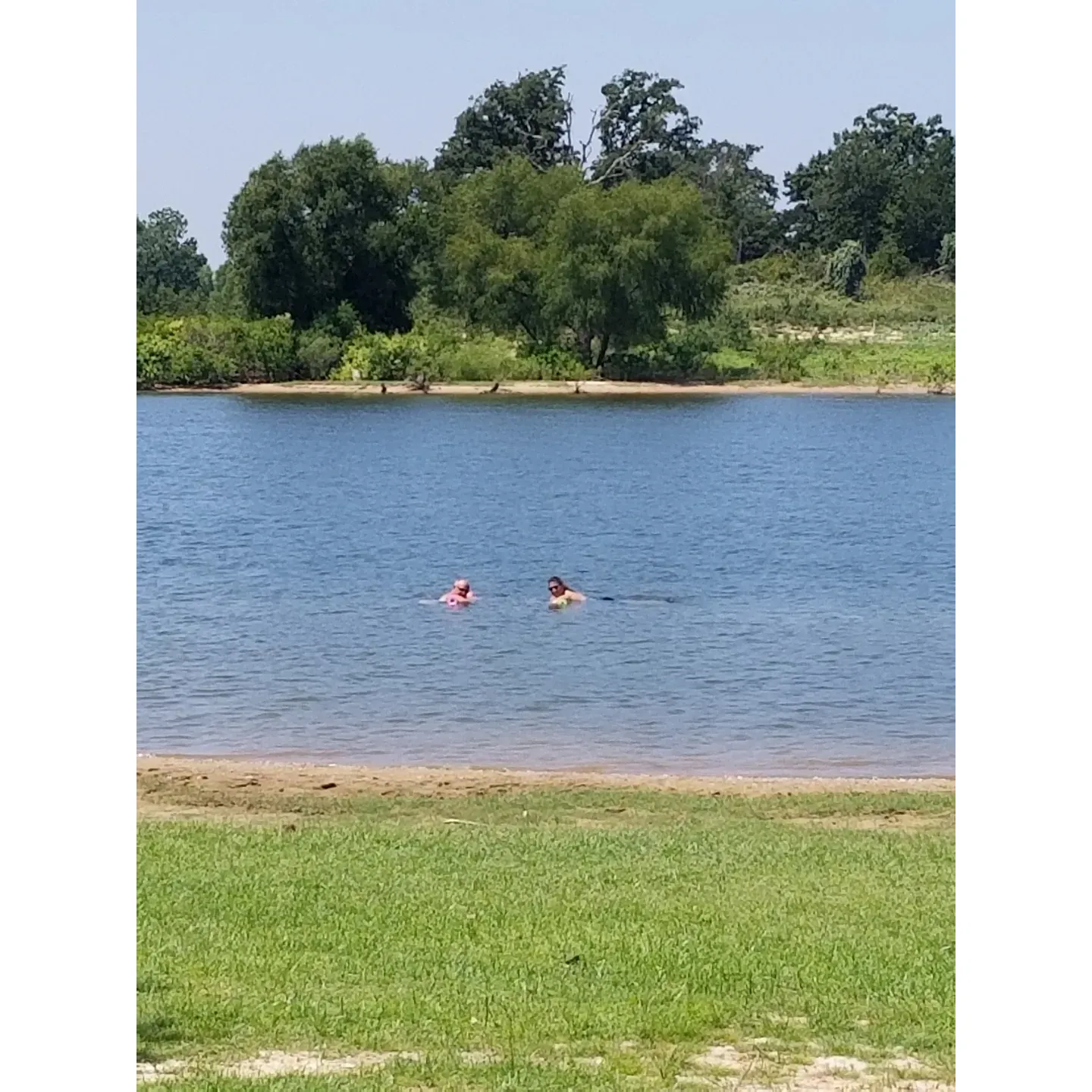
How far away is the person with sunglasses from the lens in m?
22.7

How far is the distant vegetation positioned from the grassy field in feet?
179

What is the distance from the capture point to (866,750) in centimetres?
1447

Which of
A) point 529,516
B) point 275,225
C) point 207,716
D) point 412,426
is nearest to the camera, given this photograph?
point 207,716

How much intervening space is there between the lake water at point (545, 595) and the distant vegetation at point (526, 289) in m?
13.4

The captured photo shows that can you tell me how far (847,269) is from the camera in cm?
7319

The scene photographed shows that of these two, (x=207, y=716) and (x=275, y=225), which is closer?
(x=207, y=716)

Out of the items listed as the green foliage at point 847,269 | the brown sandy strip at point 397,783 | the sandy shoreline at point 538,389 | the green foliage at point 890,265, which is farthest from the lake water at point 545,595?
the green foliage at point 890,265

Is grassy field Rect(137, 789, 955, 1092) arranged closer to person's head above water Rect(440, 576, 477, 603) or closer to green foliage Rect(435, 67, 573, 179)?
person's head above water Rect(440, 576, 477, 603)

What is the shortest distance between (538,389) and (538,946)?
60.3 metres

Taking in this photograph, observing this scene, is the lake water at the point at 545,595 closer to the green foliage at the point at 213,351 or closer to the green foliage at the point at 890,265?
the green foliage at the point at 213,351

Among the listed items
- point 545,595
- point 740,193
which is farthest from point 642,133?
point 545,595

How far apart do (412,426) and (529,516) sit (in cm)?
1942
